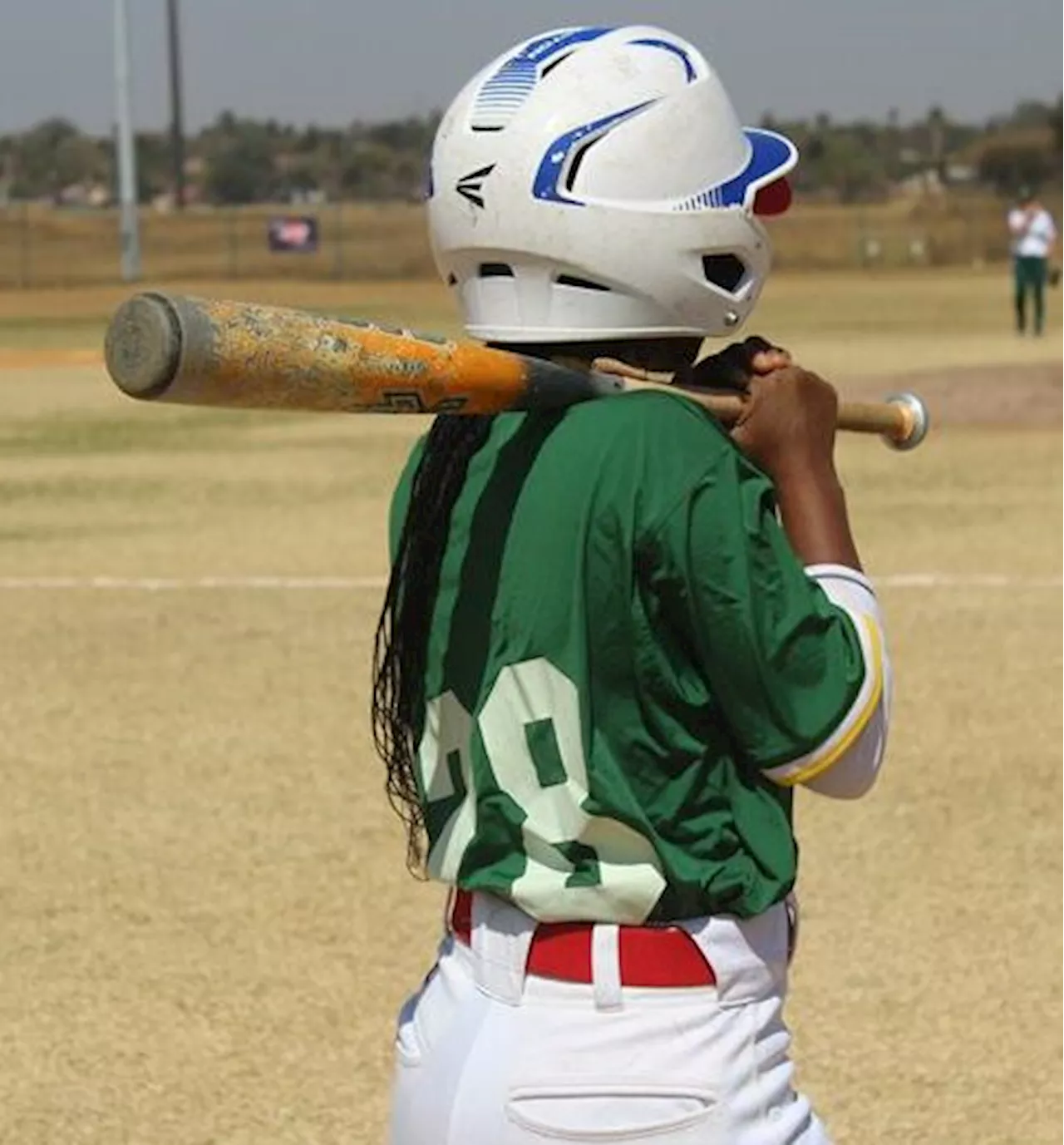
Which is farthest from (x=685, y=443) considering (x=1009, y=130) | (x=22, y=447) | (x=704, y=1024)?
(x=1009, y=130)

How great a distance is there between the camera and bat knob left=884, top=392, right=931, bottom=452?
10.0 feet

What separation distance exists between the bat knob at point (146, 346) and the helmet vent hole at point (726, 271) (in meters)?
0.68

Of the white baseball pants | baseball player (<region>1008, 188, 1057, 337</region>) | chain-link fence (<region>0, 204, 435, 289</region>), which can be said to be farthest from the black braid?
chain-link fence (<region>0, 204, 435, 289</region>)

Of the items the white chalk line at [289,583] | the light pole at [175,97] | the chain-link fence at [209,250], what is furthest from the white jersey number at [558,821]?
the light pole at [175,97]

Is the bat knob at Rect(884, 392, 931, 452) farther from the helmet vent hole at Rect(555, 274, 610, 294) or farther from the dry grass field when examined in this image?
the dry grass field

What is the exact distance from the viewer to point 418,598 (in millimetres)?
2770

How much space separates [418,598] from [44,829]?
4.82m

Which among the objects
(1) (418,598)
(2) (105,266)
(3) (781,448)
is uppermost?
(3) (781,448)

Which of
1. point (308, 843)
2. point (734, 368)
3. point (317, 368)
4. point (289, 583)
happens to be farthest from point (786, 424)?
point (289, 583)

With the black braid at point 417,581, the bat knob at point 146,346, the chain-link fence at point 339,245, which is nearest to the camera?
the bat knob at point 146,346

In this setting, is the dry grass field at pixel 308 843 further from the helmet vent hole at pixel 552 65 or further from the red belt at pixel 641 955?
the helmet vent hole at pixel 552 65

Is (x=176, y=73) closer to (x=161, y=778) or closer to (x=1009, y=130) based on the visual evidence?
(x=1009, y=130)

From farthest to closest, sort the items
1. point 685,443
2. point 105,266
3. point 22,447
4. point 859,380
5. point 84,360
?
point 105,266, point 84,360, point 859,380, point 22,447, point 685,443

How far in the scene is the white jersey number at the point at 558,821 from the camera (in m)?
2.58
